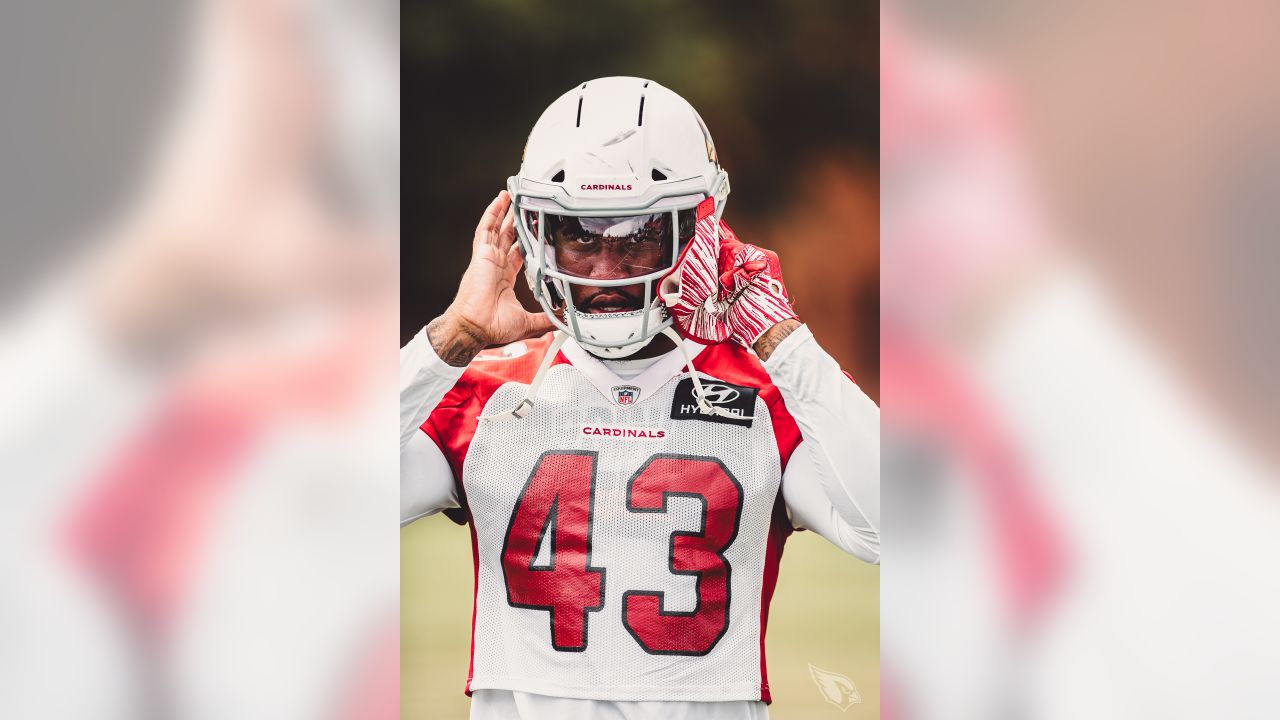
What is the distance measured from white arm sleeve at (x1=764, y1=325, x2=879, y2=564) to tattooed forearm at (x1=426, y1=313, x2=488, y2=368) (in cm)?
40

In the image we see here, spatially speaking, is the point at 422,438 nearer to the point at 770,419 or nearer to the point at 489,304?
the point at 489,304

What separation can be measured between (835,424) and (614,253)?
377mm

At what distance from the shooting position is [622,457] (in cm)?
165

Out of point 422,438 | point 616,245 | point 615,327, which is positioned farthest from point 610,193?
point 422,438

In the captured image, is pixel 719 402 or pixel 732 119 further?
pixel 732 119

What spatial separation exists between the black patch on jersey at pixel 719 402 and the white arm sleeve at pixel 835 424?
105 millimetres

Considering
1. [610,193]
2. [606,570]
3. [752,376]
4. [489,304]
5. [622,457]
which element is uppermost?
[610,193]

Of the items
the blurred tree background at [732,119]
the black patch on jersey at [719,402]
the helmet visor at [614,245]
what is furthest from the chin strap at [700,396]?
the blurred tree background at [732,119]
